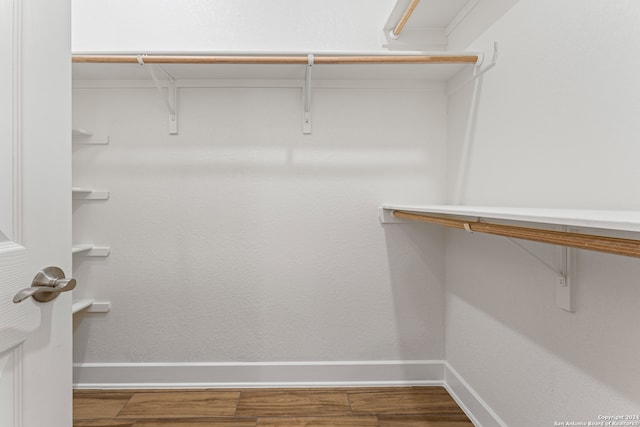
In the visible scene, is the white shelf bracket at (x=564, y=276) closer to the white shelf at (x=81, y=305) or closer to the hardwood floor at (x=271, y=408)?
the hardwood floor at (x=271, y=408)

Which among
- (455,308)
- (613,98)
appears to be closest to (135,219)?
(455,308)

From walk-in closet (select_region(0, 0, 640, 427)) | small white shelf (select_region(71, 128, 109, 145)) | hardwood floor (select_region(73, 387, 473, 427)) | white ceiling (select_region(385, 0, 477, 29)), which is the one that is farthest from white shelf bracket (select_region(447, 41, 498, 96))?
small white shelf (select_region(71, 128, 109, 145))

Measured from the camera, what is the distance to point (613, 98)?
3.26ft

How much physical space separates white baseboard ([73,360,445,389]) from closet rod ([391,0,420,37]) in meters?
1.70

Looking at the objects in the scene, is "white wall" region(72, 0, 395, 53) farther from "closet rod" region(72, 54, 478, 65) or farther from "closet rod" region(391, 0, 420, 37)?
"closet rod" region(72, 54, 478, 65)

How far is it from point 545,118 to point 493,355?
0.93 m

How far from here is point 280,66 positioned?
184 cm

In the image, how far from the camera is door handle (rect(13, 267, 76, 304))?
2.20 feet

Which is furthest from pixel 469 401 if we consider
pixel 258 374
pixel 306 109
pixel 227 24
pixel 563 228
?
pixel 227 24

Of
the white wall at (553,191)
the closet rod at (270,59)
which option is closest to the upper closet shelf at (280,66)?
the closet rod at (270,59)

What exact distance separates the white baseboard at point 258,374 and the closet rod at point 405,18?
5.58 ft

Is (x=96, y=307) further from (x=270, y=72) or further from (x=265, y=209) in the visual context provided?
(x=270, y=72)

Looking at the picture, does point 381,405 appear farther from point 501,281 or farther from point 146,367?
point 146,367

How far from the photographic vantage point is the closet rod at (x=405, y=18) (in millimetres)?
1650
